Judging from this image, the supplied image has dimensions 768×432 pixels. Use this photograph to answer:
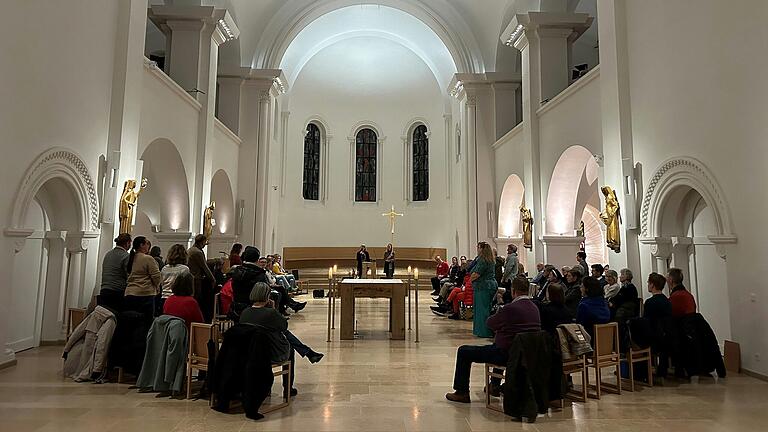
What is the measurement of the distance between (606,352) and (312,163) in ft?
61.6

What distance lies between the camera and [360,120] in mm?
22812

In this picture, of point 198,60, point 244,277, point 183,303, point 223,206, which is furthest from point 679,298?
point 223,206

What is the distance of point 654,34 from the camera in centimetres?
754

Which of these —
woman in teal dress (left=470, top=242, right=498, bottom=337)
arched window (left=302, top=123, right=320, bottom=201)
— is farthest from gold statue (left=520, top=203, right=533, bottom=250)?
arched window (left=302, top=123, right=320, bottom=201)

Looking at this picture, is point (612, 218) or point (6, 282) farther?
Result: point (612, 218)

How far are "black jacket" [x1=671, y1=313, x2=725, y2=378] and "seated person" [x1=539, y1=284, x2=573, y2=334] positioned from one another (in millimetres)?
1715

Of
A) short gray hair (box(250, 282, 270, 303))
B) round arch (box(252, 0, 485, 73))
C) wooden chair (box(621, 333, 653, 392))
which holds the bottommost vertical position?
wooden chair (box(621, 333, 653, 392))

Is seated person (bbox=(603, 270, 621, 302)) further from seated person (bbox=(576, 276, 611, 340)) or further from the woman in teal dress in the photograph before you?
the woman in teal dress

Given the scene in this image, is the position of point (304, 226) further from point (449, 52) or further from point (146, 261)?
point (146, 261)

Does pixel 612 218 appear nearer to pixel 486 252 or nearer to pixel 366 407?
pixel 486 252

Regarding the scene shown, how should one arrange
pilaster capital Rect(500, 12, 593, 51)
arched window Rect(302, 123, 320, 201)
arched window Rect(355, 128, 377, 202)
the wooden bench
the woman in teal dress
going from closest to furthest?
the woman in teal dress, pilaster capital Rect(500, 12, 593, 51), the wooden bench, arched window Rect(302, 123, 320, 201), arched window Rect(355, 128, 377, 202)

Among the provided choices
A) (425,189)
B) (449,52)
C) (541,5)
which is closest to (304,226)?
(425,189)

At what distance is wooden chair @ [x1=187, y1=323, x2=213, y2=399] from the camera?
4695mm

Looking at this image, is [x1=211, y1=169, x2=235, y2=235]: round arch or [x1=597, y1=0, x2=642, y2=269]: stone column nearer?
[x1=597, y1=0, x2=642, y2=269]: stone column
